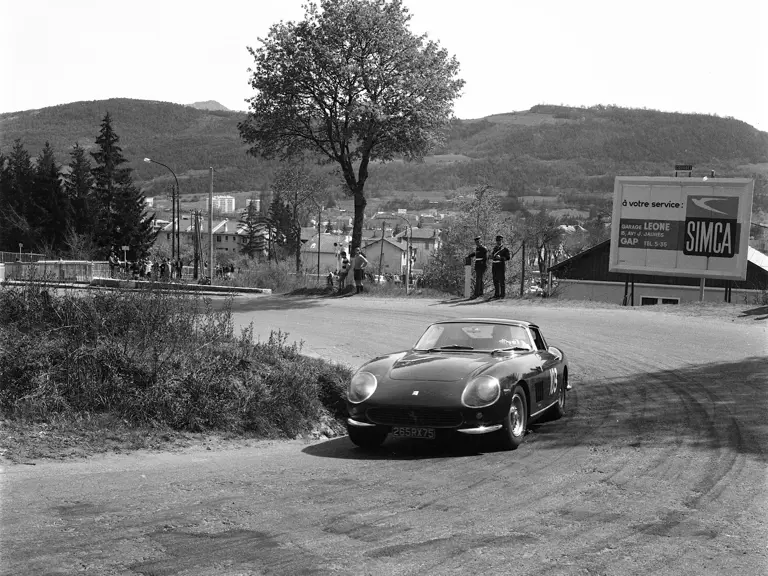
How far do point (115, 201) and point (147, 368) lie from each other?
3017 inches

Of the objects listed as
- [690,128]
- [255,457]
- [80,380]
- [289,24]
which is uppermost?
[690,128]

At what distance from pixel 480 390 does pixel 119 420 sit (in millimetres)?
3907

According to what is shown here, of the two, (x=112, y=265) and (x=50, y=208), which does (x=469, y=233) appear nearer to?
(x=50, y=208)

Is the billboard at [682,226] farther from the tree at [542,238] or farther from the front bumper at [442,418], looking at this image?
the tree at [542,238]

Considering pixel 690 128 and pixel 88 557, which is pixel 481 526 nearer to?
pixel 88 557

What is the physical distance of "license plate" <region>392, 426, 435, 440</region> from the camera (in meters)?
8.57

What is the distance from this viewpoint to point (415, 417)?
28.4 feet

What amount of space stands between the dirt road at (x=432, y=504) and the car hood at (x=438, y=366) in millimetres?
760

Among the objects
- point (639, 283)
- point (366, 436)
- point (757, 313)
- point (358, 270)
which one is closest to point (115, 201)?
point (639, 283)

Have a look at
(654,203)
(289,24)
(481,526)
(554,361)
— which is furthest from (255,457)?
(289,24)

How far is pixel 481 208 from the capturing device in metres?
75.6

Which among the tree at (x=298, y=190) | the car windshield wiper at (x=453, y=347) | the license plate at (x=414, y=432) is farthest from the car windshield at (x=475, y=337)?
the tree at (x=298, y=190)

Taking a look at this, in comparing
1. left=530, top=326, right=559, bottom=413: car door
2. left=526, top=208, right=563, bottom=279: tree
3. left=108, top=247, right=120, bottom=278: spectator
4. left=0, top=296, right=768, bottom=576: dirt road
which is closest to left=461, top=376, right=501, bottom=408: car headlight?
left=0, top=296, right=768, bottom=576: dirt road

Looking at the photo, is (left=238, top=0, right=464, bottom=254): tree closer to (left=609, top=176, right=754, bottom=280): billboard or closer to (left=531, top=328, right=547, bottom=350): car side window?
(left=609, top=176, right=754, bottom=280): billboard
